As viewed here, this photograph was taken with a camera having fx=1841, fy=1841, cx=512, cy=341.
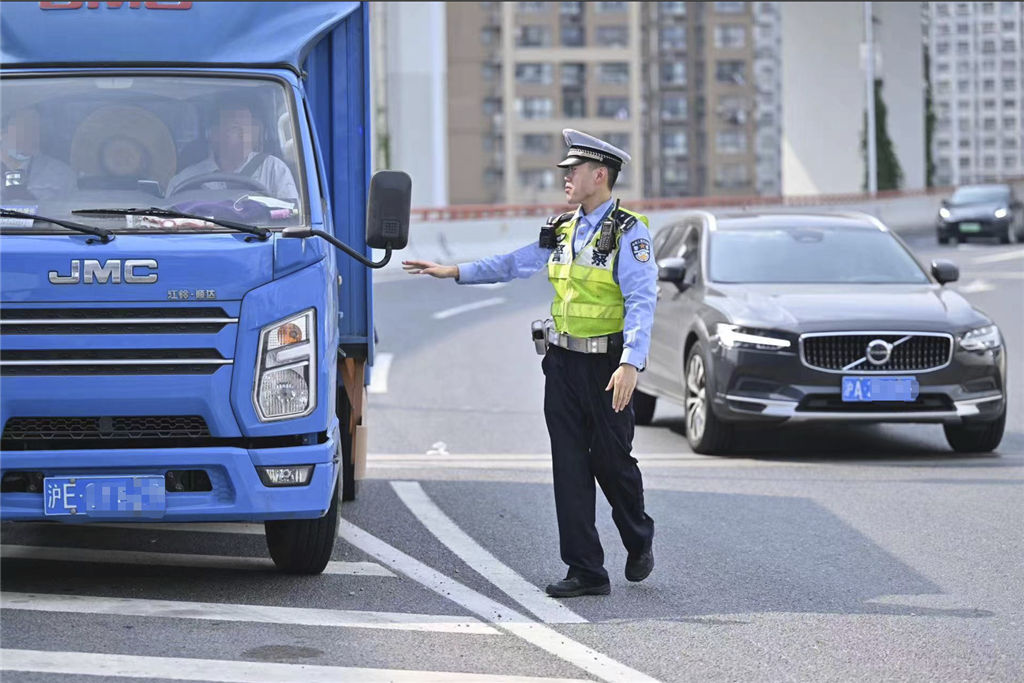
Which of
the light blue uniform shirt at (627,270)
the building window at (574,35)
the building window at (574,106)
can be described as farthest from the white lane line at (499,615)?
the building window at (574,35)

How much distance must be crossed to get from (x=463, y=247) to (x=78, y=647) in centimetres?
3279

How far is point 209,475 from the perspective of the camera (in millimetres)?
7070

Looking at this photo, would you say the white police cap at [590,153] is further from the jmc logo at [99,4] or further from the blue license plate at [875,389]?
the blue license plate at [875,389]

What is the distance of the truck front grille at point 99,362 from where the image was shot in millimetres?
6996

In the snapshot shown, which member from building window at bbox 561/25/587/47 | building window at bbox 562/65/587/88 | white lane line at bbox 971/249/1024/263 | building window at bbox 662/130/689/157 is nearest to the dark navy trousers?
white lane line at bbox 971/249/1024/263

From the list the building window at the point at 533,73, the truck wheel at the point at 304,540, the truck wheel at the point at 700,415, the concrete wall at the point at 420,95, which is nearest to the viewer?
the truck wheel at the point at 304,540

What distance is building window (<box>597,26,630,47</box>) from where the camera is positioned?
12838 cm

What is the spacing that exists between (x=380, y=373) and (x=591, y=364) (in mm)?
10834

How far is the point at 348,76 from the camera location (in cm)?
904

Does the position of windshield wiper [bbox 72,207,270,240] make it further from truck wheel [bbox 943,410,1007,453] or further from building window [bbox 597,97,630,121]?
building window [bbox 597,97,630,121]

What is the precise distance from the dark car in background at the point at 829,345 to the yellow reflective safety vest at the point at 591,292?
408 centimetres

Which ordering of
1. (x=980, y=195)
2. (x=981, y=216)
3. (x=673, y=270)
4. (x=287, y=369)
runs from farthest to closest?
1. (x=980, y=195)
2. (x=981, y=216)
3. (x=673, y=270)
4. (x=287, y=369)

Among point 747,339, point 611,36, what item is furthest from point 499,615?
point 611,36

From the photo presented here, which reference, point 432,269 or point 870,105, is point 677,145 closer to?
point 870,105
